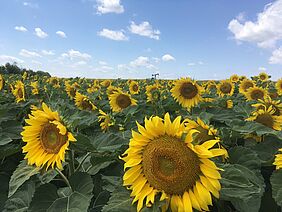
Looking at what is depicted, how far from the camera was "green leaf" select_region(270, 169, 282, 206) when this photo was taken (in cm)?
189

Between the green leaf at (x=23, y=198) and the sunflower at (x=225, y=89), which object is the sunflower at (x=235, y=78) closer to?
the sunflower at (x=225, y=89)

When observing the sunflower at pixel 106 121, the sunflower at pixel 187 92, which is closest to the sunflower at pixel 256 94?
the sunflower at pixel 187 92

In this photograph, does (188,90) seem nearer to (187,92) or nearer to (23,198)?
(187,92)

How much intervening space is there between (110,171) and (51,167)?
50 cm

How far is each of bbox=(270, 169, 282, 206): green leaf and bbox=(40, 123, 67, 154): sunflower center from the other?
1.39 metres

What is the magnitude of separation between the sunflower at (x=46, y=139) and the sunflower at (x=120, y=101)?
3521 mm

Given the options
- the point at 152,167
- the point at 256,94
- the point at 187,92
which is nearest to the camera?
the point at 152,167

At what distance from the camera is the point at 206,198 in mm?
1771

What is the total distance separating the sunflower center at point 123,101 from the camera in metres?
6.09

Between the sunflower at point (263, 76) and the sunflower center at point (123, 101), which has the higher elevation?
the sunflower at point (263, 76)

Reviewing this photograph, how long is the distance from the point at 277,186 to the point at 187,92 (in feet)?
14.2

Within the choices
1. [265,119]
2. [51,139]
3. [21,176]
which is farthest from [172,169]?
[265,119]

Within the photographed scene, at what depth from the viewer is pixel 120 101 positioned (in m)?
6.15

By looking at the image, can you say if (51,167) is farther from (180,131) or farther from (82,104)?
(82,104)
